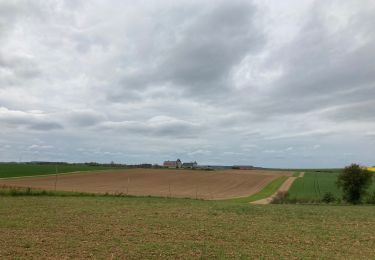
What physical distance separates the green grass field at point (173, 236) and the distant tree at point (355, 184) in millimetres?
31232

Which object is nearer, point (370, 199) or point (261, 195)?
point (370, 199)

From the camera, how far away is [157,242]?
549 inches

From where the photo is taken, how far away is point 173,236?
1544cm

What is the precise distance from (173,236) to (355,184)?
44332 mm

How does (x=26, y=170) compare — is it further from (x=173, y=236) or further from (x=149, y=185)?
(x=173, y=236)

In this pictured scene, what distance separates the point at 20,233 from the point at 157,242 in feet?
19.1

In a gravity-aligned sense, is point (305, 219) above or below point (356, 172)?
below

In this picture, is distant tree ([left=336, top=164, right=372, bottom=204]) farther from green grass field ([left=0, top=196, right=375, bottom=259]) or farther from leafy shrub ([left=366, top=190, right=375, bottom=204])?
green grass field ([left=0, top=196, right=375, bottom=259])

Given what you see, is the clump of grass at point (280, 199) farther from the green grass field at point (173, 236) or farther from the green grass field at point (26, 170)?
the green grass field at point (26, 170)

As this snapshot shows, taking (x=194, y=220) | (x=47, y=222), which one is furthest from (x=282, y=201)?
(x=47, y=222)

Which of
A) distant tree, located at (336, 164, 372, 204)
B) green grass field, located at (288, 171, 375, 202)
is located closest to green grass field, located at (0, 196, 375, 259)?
green grass field, located at (288, 171, 375, 202)

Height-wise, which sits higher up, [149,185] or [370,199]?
[149,185]

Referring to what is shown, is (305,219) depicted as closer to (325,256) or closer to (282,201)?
(325,256)

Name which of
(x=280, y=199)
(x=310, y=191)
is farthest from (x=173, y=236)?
(x=310, y=191)
